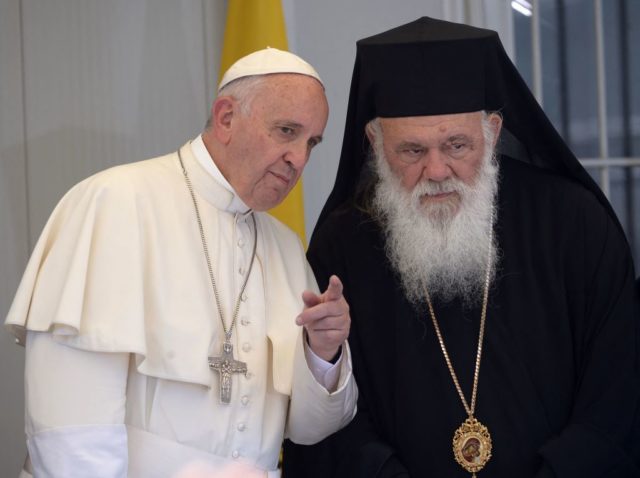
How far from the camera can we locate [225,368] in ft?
9.43

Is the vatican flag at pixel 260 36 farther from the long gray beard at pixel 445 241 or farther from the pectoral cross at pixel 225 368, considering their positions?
the pectoral cross at pixel 225 368

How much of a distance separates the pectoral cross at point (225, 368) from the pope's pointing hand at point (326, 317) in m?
0.24

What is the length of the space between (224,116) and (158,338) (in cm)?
75

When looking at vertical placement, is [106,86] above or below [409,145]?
above

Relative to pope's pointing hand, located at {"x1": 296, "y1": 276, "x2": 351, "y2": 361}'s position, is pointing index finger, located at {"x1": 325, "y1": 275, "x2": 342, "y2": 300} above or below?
above

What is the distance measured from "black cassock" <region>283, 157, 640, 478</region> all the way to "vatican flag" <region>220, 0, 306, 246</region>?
1.34 m

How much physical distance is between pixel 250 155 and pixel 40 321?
0.82 meters

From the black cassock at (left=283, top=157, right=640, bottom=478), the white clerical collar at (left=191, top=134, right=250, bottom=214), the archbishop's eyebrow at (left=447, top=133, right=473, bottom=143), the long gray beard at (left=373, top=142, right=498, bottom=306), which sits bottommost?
the black cassock at (left=283, top=157, right=640, bottom=478)

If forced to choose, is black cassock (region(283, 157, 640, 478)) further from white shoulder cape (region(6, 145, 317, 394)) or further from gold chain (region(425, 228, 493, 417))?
white shoulder cape (region(6, 145, 317, 394))

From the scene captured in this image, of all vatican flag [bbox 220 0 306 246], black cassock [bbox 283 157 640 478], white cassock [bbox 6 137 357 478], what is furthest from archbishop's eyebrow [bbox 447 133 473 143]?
vatican flag [bbox 220 0 306 246]

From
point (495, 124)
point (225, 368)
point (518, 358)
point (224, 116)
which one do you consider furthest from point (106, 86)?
point (518, 358)

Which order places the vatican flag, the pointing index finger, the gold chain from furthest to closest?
the vatican flag, the gold chain, the pointing index finger

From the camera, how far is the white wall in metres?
4.64

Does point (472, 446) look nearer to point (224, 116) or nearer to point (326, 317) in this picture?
point (326, 317)
